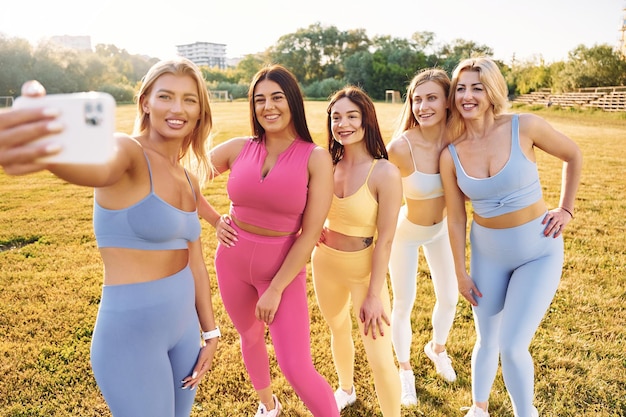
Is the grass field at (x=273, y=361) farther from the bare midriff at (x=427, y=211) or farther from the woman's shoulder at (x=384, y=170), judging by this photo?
the woman's shoulder at (x=384, y=170)

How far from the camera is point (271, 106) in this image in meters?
2.55

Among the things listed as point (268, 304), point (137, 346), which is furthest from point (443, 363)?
point (137, 346)

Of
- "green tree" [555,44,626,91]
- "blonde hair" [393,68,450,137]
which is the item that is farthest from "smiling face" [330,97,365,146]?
"green tree" [555,44,626,91]

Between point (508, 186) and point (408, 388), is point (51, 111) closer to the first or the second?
point (508, 186)

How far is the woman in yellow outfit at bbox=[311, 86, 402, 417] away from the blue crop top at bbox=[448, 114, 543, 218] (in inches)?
18.4

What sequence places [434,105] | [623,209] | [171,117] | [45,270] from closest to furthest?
[171,117] → [434,105] → [45,270] → [623,209]

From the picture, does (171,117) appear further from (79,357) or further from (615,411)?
(615,411)

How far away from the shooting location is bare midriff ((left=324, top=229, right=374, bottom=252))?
110 inches

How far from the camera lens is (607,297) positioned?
4.94 m

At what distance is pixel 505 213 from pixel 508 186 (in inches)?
7.0

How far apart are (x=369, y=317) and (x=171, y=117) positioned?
5.27 ft

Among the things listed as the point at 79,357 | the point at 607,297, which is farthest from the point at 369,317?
the point at 607,297

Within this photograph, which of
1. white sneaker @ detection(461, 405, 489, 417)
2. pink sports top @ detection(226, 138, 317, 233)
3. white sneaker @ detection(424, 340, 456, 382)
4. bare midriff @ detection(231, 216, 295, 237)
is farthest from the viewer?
white sneaker @ detection(424, 340, 456, 382)

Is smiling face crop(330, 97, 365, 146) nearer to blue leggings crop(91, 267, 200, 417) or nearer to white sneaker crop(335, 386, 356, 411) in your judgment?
blue leggings crop(91, 267, 200, 417)
